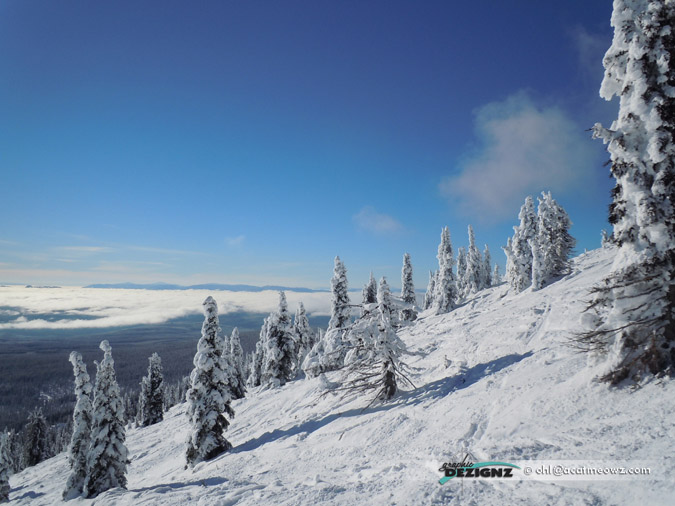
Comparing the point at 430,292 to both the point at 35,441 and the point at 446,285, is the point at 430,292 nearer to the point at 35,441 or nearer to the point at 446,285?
the point at 446,285

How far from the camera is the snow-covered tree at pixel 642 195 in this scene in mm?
8367

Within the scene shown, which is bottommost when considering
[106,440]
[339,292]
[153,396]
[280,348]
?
[153,396]

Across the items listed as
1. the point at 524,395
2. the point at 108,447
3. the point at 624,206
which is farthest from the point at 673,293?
the point at 108,447

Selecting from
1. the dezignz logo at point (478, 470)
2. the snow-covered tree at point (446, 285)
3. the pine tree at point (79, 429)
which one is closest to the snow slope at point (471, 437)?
the dezignz logo at point (478, 470)

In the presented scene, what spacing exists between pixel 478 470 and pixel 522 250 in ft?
166

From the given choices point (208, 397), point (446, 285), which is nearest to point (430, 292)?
point (446, 285)

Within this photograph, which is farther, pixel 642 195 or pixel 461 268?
pixel 461 268

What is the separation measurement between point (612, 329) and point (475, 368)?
866 centimetres

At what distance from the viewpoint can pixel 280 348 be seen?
1660 inches

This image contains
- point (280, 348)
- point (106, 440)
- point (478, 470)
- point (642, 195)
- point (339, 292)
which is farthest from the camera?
point (280, 348)

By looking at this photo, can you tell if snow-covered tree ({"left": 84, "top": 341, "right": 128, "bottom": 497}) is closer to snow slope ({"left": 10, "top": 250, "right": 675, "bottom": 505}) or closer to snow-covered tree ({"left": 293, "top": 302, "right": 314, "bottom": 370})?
snow slope ({"left": 10, "top": 250, "right": 675, "bottom": 505})

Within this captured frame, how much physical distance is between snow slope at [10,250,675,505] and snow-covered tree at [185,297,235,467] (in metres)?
1.28

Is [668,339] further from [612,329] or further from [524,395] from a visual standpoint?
[524,395]

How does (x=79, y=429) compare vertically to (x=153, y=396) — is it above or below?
above
